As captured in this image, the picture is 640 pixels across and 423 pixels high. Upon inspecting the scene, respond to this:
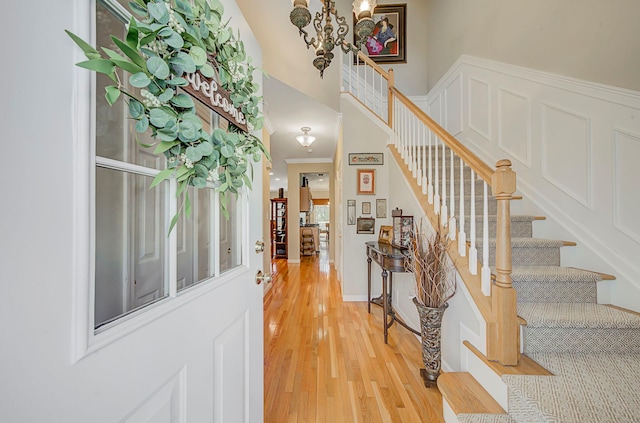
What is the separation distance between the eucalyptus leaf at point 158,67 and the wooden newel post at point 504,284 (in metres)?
1.45

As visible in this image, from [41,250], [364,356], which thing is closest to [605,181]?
[364,356]

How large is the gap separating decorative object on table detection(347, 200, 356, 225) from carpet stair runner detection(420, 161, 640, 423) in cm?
175

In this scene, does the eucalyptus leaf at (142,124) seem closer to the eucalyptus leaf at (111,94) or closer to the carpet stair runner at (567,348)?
the eucalyptus leaf at (111,94)

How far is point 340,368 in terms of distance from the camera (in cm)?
189

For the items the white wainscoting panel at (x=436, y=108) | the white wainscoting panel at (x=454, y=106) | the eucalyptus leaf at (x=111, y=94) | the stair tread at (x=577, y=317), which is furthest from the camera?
the white wainscoting panel at (x=436, y=108)

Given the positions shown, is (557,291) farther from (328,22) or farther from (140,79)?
(328,22)

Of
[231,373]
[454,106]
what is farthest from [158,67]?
[454,106]

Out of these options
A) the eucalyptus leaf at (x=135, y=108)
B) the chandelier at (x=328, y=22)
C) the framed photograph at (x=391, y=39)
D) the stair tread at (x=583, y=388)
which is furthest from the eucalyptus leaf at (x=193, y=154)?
the framed photograph at (x=391, y=39)

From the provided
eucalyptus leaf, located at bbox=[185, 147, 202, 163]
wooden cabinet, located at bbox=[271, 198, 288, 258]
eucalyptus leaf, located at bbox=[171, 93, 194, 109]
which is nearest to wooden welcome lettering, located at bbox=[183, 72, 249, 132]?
eucalyptus leaf, located at bbox=[171, 93, 194, 109]

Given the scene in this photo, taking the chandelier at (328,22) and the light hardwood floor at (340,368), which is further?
the chandelier at (328,22)

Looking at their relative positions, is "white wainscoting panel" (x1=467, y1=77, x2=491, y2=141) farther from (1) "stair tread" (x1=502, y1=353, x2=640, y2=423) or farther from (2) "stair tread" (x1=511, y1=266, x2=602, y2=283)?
(1) "stair tread" (x1=502, y1=353, x2=640, y2=423)

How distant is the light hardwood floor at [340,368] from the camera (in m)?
1.48

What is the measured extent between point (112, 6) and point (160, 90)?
0.61ft

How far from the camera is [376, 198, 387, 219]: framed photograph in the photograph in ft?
11.0
